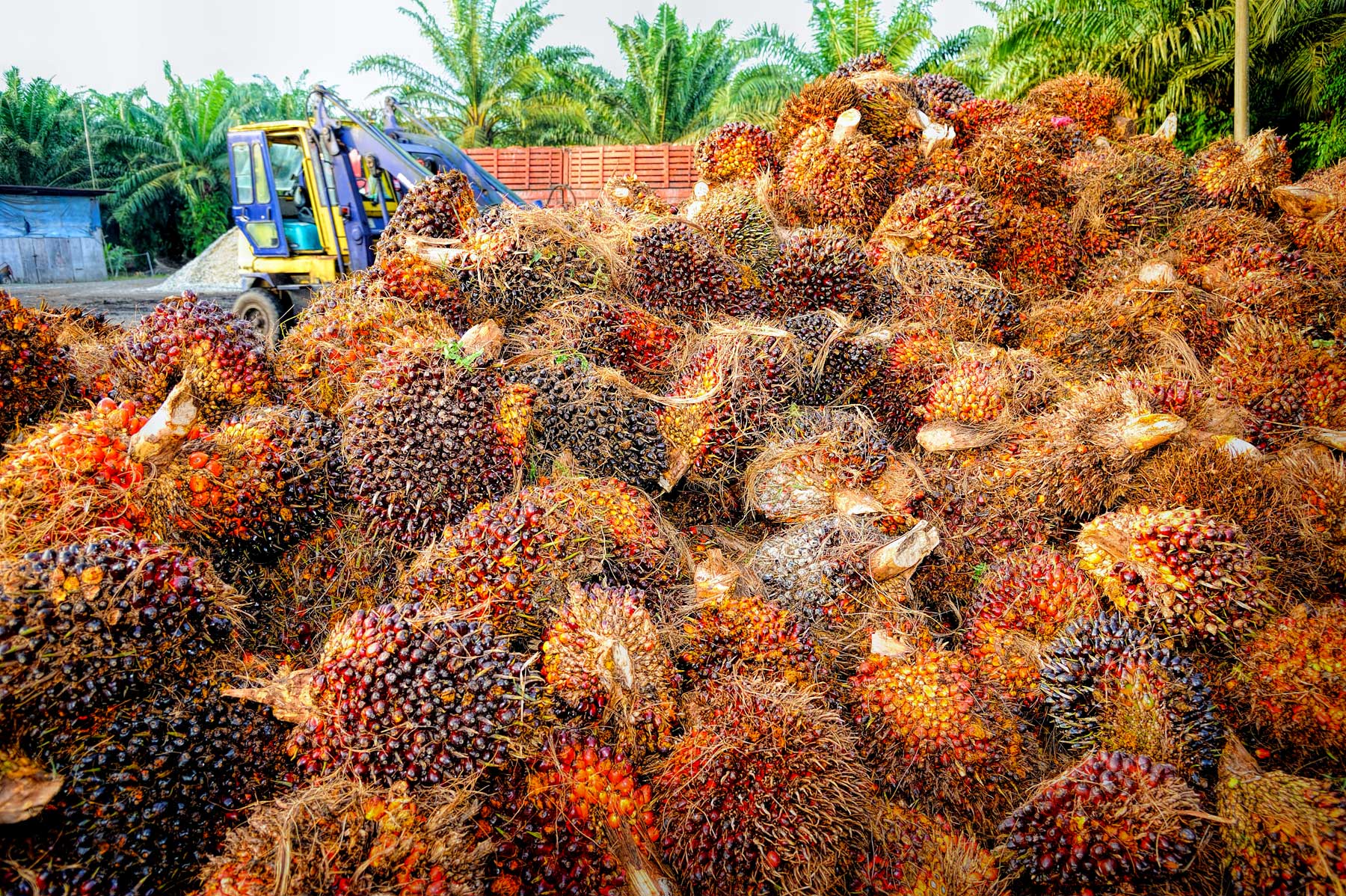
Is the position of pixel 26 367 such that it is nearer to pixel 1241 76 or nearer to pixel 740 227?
pixel 740 227

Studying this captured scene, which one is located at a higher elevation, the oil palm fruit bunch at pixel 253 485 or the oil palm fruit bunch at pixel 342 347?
the oil palm fruit bunch at pixel 342 347

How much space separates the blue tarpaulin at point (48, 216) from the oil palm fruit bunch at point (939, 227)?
32083 millimetres

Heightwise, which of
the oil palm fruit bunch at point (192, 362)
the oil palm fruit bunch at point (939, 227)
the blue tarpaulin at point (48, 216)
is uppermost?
the blue tarpaulin at point (48, 216)

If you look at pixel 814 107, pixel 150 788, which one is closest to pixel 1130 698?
pixel 150 788

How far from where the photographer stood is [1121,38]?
14102 millimetres

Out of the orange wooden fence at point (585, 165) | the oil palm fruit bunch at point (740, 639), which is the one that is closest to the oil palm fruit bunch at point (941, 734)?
the oil palm fruit bunch at point (740, 639)

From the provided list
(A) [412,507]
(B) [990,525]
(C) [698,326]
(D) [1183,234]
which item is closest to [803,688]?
(B) [990,525]

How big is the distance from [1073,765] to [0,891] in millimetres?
2437

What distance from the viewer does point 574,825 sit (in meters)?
1.69

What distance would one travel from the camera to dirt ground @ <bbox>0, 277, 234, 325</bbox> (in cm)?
1720

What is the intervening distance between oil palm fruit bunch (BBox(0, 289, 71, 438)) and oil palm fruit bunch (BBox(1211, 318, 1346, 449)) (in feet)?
14.7

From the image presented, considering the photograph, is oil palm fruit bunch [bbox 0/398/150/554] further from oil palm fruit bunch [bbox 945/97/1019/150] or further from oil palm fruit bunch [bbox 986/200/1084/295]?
oil palm fruit bunch [bbox 945/97/1019/150]

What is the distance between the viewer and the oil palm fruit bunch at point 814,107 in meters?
4.40

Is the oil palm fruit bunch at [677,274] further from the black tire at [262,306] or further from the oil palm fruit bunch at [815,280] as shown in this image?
the black tire at [262,306]
